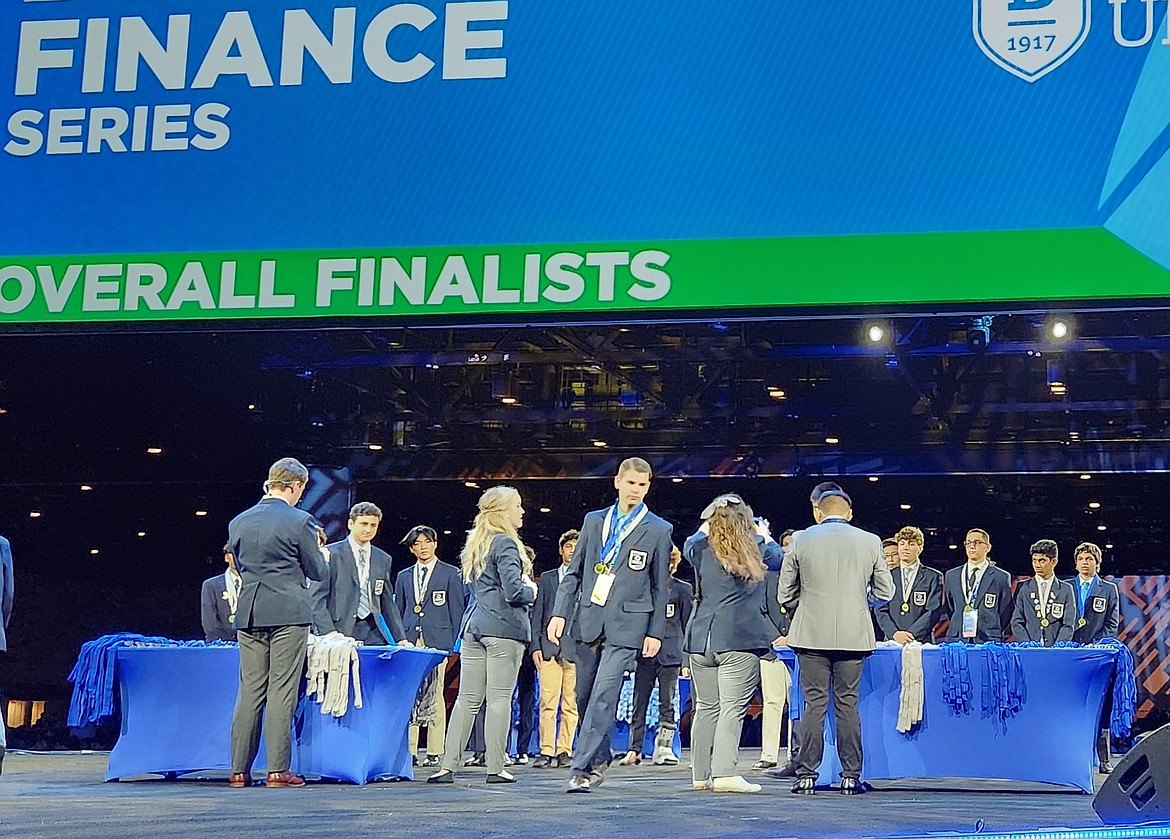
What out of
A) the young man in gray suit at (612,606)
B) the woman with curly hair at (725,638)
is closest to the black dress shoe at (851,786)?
the woman with curly hair at (725,638)

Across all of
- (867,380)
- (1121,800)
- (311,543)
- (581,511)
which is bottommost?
(1121,800)

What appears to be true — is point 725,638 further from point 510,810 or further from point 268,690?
point 268,690

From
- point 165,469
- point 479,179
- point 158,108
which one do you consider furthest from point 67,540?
point 479,179

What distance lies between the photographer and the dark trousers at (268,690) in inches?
250

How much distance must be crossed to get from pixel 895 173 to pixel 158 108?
3915 millimetres

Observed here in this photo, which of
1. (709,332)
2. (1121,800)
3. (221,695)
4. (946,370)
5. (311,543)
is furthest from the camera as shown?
(946,370)

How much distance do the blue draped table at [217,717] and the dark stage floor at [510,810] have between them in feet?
0.45

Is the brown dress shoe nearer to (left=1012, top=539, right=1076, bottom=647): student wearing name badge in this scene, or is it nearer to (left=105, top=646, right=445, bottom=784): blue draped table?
(left=105, top=646, right=445, bottom=784): blue draped table

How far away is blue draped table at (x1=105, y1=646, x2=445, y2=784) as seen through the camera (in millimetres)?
6766

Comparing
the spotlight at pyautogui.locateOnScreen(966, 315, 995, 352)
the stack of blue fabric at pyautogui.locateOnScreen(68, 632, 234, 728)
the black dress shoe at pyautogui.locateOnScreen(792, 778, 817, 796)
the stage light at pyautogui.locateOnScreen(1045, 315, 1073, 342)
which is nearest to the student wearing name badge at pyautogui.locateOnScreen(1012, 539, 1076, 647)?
the stage light at pyautogui.locateOnScreen(1045, 315, 1073, 342)

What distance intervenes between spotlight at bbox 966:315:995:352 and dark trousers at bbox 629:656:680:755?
4054 millimetres

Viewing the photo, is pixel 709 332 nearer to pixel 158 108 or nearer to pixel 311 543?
pixel 158 108

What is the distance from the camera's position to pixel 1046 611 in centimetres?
973

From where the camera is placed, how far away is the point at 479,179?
745 cm
